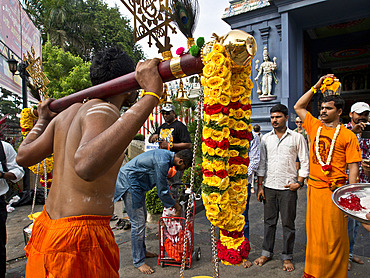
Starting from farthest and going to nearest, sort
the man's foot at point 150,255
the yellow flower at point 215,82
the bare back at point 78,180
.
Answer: the man's foot at point 150,255 < the yellow flower at point 215,82 < the bare back at point 78,180

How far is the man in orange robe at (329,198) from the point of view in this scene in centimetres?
267

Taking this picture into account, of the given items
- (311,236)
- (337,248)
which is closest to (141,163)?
(311,236)

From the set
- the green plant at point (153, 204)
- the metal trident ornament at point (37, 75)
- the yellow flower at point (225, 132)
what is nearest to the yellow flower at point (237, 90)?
the yellow flower at point (225, 132)

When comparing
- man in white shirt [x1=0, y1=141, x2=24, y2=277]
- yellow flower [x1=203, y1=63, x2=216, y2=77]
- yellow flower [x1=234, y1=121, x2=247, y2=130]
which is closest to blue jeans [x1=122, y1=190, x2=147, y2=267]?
man in white shirt [x1=0, y1=141, x2=24, y2=277]

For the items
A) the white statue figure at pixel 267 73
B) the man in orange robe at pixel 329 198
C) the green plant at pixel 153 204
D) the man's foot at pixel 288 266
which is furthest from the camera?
the white statue figure at pixel 267 73

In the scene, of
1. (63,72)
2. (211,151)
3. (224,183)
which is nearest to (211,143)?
(211,151)

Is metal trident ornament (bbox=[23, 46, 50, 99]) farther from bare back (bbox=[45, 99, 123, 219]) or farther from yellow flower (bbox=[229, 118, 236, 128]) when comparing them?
yellow flower (bbox=[229, 118, 236, 128])

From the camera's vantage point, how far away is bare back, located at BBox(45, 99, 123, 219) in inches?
49.2

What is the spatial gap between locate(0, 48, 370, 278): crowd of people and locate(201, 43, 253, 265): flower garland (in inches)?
15.3

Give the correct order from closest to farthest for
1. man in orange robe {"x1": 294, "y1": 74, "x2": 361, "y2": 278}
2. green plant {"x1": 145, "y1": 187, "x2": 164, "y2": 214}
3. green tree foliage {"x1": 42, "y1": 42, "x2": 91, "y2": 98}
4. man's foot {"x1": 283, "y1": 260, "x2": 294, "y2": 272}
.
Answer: man in orange robe {"x1": 294, "y1": 74, "x2": 361, "y2": 278} < man's foot {"x1": 283, "y1": 260, "x2": 294, "y2": 272} < green plant {"x1": 145, "y1": 187, "x2": 164, "y2": 214} < green tree foliage {"x1": 42, "y1": 42, "x2": 91, "y2": 98}

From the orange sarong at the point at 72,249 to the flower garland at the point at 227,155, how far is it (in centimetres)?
63

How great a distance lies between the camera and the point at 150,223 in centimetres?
500

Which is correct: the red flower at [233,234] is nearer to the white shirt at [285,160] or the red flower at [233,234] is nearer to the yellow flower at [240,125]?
the yellow flower at [240,125]

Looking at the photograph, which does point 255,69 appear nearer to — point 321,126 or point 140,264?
point 321,126
